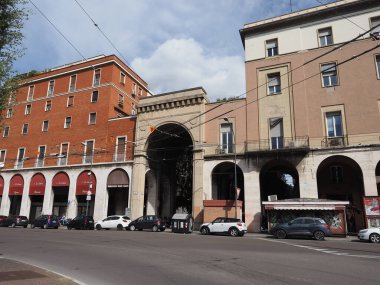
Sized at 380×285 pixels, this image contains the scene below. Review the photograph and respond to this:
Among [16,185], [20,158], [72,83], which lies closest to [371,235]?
[72,83]

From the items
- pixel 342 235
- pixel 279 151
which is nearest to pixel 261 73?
pixel 279 151

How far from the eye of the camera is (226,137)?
107 feet

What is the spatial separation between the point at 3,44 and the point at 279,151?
75.4 ft

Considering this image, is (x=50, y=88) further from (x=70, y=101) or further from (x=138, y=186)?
(x=138, y=186)

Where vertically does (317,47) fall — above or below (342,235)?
above

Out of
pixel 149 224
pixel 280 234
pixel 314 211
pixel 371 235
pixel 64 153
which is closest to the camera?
pixel 371 235

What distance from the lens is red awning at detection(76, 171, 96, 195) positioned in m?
37.6

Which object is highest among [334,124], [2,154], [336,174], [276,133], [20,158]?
[2,154]

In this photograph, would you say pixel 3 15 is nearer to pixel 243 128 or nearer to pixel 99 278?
pixel 99 278

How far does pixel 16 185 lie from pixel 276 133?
34.0 metres

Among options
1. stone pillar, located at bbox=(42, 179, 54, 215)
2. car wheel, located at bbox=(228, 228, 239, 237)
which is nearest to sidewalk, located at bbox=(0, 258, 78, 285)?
car wheel, located at bbox=(228, 228, 239, 237)

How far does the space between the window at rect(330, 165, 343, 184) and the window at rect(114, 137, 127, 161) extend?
22.0m

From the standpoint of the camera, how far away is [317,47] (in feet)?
99.8

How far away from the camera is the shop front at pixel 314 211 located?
23.9 meters
